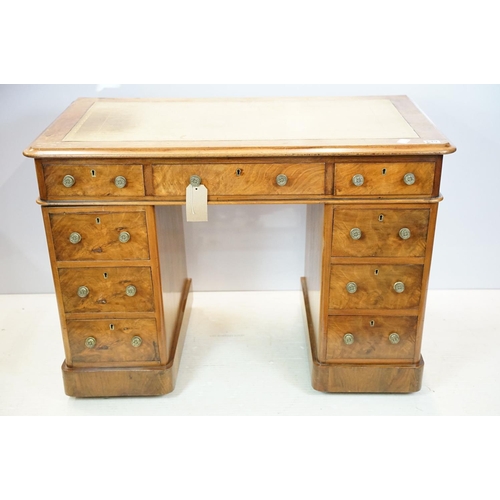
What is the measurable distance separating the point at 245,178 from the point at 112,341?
31.3 inches

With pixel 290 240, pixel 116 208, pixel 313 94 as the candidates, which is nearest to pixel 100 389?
pixel 116 208

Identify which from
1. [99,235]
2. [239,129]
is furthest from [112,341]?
[239,129]

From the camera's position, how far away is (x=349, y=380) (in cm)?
241

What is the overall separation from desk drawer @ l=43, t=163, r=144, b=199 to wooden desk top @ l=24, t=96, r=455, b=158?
0.05m

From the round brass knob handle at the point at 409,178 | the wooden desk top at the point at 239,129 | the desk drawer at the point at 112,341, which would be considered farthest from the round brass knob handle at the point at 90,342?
the round brass knob handle at the point at 409,178

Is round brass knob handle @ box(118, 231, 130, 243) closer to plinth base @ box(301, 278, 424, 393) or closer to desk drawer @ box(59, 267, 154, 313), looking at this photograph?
desk drawer @ box(59, 267, 154, 313)

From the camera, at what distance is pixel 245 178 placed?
2105mm

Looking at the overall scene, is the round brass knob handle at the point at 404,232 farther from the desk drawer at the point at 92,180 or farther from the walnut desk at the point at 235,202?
the desk drawer at the point at 92,180

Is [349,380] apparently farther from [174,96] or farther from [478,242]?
[174,96]

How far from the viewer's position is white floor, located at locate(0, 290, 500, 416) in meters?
2.37

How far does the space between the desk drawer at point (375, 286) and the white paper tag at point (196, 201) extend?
512mm

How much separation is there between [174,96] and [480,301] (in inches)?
68.6

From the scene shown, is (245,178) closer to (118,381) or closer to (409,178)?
(409,178)

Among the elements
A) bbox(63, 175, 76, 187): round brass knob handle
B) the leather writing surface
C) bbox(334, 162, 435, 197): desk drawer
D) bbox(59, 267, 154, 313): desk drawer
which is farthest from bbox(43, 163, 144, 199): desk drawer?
bbox(334, 162, 435, 197): desk drawer
